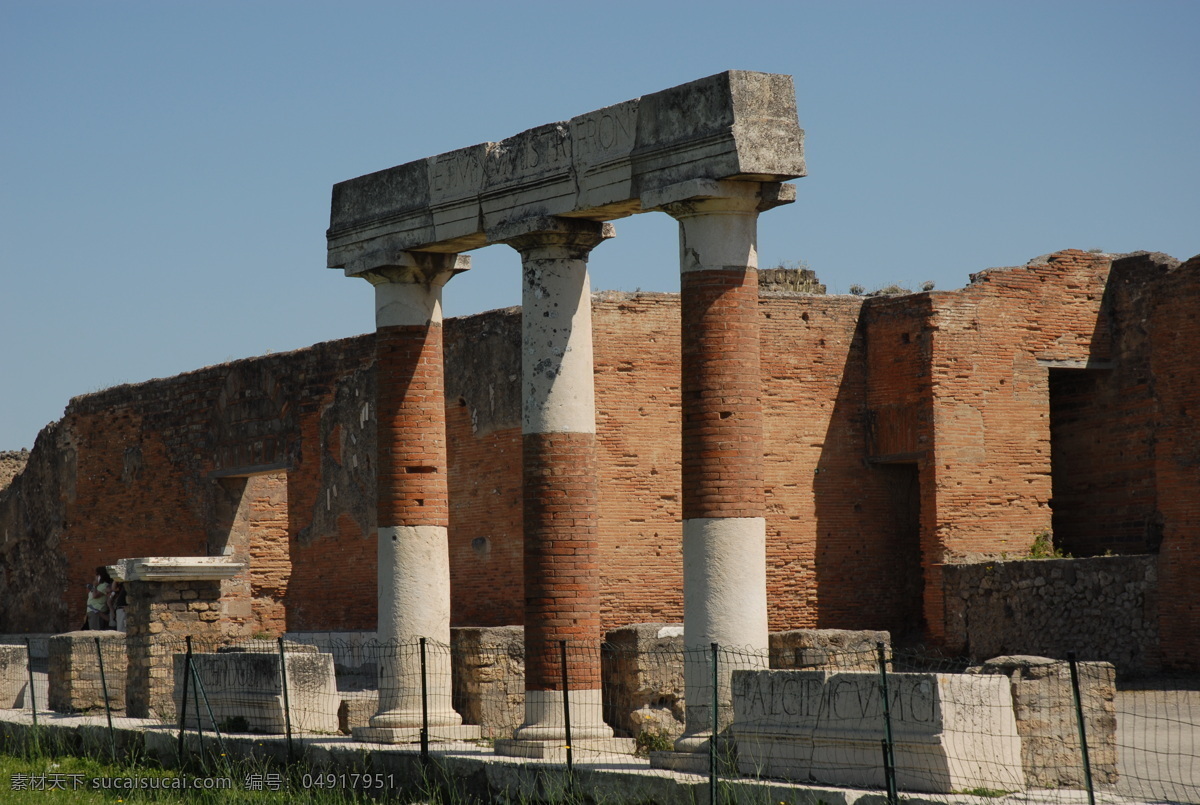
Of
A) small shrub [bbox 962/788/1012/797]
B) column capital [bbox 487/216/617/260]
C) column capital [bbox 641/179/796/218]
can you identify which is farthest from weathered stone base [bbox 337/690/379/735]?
small shrub [bbox 962/788/1012/797]

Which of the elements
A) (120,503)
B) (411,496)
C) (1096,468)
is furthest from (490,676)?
(120,503)

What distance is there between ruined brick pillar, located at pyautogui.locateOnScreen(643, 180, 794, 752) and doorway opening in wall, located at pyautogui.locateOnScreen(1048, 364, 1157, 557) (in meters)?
8.52

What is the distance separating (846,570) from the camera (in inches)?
669

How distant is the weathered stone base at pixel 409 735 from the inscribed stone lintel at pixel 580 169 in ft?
10.8

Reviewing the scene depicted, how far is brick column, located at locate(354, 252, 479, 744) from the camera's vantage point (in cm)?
1048

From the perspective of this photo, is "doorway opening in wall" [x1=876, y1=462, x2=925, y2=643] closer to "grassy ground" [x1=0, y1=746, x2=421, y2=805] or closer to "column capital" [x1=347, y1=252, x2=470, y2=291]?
"column capital" [x1=347, y1=252, x2=470, y2=291]

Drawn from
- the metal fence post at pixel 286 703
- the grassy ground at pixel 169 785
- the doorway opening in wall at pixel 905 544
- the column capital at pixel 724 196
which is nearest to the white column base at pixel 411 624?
the metal fence post at pixel 286 703

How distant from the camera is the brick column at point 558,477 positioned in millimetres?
9445

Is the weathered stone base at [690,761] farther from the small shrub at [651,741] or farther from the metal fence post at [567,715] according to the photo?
the small shrub at [651,741]

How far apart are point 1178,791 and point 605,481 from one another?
812 cm

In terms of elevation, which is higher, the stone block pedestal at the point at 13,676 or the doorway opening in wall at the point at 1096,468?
the doorway opening in wall at the point at 1096,468

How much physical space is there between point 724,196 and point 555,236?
154 centimetres

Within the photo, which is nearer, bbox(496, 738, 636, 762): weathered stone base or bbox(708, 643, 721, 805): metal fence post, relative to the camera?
bbox(708, 643, 721, 805): metal fence post

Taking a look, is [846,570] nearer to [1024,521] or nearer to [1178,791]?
[1024,521]
